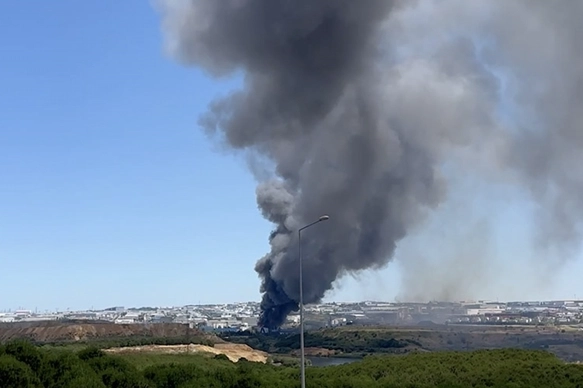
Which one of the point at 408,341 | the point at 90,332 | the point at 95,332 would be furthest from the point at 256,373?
the point at 95,332

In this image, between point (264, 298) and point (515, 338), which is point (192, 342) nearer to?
point (264, 298)

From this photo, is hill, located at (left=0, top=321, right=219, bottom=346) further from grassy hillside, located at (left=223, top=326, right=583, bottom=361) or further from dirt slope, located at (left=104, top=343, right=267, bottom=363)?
dirt slope, located at (left=104, top=343, right=267, bottom=363)

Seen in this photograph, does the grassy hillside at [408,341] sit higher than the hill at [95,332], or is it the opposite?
the hill at [95,332]

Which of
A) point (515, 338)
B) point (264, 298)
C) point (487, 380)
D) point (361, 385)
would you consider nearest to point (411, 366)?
point (487, 380)

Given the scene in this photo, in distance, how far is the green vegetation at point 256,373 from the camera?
1527 inches

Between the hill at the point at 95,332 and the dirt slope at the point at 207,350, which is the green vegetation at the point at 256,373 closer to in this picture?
the dirt slope at the point at 207,350

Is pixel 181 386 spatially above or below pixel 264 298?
below

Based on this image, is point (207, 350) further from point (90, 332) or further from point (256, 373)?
point (256, 373)

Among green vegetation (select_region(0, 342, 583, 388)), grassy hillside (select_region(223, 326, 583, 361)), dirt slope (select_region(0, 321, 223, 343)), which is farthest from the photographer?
dirt slope (select_region(0, 321, 223, 343))

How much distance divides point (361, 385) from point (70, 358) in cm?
1954

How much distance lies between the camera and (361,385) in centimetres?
4666

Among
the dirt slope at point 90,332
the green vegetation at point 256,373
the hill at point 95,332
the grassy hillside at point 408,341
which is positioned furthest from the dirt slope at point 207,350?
the green vegetation at point 256,373

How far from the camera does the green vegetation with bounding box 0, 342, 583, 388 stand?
38781 mm

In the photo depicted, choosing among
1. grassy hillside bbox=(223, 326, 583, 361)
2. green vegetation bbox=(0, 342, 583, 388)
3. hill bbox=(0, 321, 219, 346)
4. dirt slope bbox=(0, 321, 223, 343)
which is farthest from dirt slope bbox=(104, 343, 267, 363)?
green vegetation bbox=(0, 342, 583, 388)
